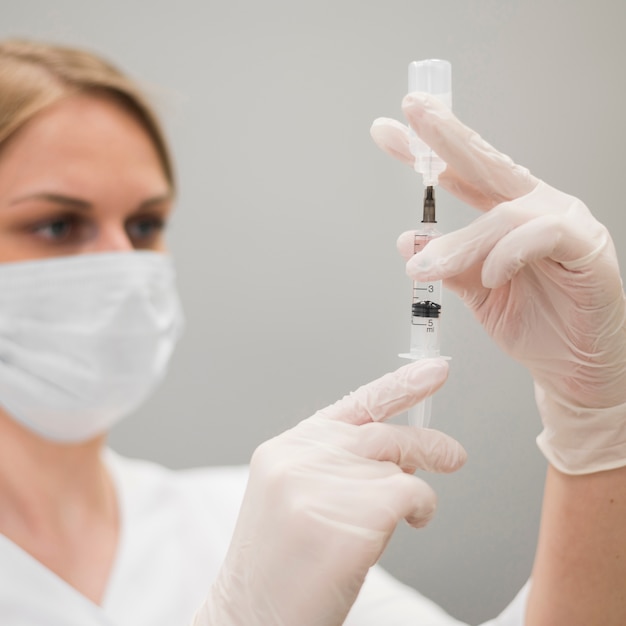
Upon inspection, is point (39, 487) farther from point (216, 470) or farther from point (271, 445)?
point (271, 445)

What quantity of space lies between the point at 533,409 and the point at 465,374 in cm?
15

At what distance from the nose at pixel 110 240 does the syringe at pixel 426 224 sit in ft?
2.17

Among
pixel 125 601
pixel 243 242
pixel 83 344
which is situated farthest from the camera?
pixel 243 242

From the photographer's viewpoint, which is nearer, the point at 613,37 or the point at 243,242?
the point at 613,37

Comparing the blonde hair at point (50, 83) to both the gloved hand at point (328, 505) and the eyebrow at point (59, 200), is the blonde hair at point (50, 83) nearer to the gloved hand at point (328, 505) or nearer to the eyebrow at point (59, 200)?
the eyebrow at point (59, 200)

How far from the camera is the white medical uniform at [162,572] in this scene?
1.15 meters

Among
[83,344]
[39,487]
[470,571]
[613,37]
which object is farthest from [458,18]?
[39,487]

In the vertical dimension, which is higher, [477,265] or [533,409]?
[477,265]

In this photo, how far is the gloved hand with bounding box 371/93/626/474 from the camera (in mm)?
772

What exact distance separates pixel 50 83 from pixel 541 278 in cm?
98

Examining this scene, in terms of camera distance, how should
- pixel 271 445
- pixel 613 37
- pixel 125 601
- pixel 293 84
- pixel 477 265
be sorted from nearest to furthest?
pixel 271 445
pixel 477 265
pixel 613 37
pixel 125 601
pixel 293 84

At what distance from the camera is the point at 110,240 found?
129cm

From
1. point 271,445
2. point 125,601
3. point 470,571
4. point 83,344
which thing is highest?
point 83,344

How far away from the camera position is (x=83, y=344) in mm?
1223
